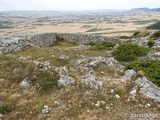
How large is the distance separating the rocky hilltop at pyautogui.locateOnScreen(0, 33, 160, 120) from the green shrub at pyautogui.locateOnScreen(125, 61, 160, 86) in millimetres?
91

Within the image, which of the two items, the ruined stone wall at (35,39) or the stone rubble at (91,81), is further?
the ruined stone wall at (35,39)

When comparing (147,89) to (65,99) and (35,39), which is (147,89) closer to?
(65,99)

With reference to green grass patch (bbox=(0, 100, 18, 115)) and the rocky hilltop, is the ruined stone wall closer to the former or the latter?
the rocky hilltop

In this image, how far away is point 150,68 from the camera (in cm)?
1231

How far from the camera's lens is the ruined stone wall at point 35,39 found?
1841 cm

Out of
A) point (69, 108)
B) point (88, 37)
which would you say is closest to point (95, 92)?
point (69, 108)

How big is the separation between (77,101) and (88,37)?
18.1 m

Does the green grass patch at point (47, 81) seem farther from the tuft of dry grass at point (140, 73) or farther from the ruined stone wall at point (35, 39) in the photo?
the ruined stone wall at point (35, 39)

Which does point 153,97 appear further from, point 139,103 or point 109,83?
point 109,83

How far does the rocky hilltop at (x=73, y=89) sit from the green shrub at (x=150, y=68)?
0.09 metres

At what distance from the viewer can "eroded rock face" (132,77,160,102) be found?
9578 millimetres

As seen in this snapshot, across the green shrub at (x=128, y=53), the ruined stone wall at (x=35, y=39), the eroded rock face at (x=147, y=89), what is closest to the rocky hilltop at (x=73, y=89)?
the eroded rock face at (x=147, y=89)

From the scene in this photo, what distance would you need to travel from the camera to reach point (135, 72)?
470 inches

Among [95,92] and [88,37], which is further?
[88,37]
